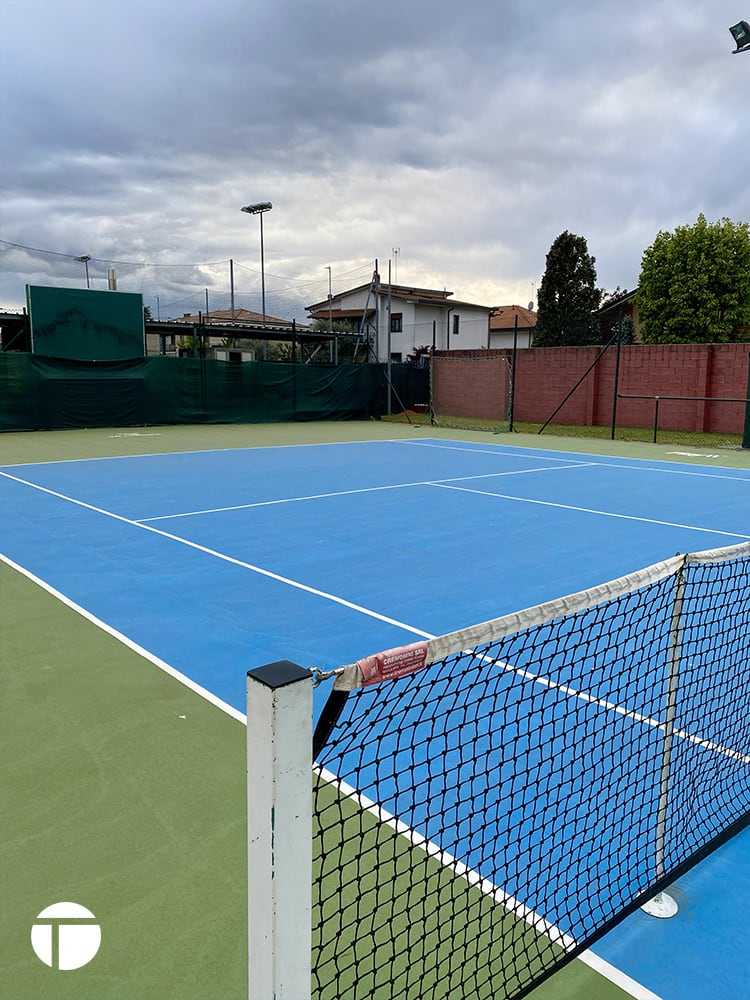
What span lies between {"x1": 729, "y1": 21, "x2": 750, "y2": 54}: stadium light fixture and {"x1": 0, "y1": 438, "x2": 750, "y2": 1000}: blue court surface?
640 centimetres

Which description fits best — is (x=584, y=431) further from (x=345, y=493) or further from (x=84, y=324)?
(x=84, y=324)

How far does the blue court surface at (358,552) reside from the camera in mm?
2764

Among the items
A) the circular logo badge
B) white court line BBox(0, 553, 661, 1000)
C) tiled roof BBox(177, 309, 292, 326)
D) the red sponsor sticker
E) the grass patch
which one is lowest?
the circular logo badge

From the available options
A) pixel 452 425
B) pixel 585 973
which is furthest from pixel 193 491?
pixel 452 425

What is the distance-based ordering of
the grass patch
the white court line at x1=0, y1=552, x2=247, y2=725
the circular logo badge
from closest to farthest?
1. the circular logo badge
2. the white court line at x1=0, y1=552, x2=247, y2=725
3. the grass patch

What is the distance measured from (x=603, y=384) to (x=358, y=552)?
1794 cm

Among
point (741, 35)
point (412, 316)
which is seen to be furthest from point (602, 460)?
point (412, 316)

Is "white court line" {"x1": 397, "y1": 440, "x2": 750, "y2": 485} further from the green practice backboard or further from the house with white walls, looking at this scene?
the house with white walls

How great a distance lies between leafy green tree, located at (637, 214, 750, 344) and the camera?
26.9 m

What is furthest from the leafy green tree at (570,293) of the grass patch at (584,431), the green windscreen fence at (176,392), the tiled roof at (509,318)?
the tiled roof at (509,318)

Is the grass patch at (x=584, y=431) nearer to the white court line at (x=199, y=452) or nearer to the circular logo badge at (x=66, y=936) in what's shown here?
the white court line at (x=199, y=452)

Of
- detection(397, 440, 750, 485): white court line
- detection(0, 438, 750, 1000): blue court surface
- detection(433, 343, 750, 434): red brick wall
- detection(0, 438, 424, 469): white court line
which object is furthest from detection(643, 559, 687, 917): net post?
detection(433, 343, 750, 434): red brick wall

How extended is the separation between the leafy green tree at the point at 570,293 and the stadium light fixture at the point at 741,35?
80.7ft

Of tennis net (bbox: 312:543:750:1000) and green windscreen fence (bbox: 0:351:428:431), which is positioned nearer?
tennis net (bbox: 312:543:750:1000)
